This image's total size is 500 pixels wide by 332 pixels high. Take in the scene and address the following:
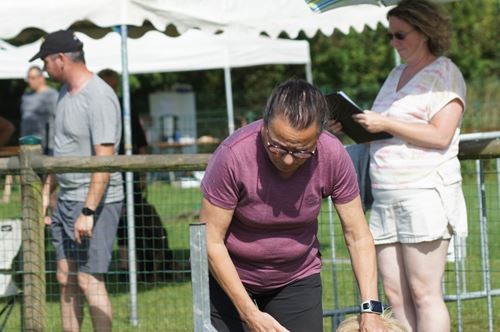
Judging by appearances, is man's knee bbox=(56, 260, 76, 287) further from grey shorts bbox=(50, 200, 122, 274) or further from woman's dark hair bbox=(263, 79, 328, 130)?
woman's dark hair bbox=(263, 79, 328, 130)

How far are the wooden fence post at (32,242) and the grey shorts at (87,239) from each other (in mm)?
429

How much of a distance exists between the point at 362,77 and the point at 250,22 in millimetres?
22749

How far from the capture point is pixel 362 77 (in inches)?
1200

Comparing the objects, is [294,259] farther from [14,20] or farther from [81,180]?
[14,20]

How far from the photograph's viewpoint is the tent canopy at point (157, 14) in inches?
283

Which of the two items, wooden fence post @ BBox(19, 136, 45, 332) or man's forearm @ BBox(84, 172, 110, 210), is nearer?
wooden fence post @ BBox(19, 136, 45, 332)

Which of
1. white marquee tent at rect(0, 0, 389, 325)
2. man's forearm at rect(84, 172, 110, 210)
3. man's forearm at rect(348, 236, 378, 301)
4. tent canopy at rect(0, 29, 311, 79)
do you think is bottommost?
man's forearm at rect(348, 236, 378, 301)

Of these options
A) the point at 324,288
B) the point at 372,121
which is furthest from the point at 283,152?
the point at 324,288

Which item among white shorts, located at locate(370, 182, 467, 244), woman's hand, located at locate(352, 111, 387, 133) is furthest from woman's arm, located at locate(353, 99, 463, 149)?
white shorts, located at locate(370, 182, 467, 244)

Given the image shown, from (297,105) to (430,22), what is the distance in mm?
1746

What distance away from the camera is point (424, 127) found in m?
4.84

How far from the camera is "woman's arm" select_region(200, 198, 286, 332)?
3613 mm

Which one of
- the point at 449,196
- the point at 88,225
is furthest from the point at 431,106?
the point at 88,225

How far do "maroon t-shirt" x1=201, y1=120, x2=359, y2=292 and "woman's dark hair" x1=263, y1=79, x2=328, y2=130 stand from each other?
8.7 inches
